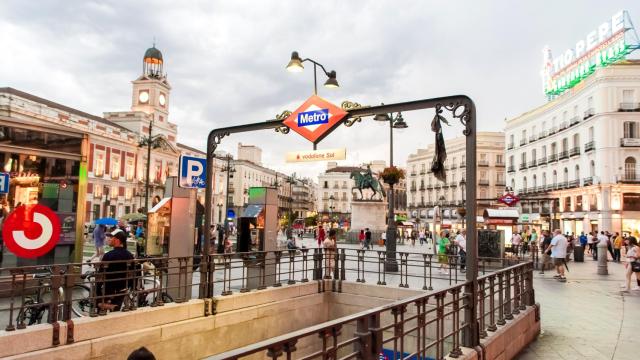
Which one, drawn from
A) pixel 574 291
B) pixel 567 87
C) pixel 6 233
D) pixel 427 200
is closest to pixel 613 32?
pixel 567 87

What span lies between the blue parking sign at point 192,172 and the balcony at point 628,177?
45.3 metres

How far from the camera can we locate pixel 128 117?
7688 cm

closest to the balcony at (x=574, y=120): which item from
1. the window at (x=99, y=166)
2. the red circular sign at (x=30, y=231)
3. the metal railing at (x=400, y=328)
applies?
the metal railing at (x=400, y=328)

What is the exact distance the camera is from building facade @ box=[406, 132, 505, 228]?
3061 inches

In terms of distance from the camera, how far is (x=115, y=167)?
2692 inches

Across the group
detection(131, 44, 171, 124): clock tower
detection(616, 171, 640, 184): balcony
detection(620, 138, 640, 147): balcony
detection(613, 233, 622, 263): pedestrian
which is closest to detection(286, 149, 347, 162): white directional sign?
detection(613, 233, 622, 263): pedestrian

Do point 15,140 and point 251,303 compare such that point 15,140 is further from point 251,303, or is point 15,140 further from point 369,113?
point 369,113

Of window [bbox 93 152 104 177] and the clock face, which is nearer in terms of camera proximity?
window [bbox 93 152 104 177]

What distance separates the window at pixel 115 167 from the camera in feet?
222

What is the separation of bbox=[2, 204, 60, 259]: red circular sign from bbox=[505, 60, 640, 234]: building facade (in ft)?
129

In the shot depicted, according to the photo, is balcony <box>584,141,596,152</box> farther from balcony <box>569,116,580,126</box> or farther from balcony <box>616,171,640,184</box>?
A: balcony <box>616,171,640,184</box>

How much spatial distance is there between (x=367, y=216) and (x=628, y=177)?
2660 centimetres

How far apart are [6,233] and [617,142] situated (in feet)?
166

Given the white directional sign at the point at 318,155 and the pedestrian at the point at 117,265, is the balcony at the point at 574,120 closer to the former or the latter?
the white directional sign at the point at 318,155
